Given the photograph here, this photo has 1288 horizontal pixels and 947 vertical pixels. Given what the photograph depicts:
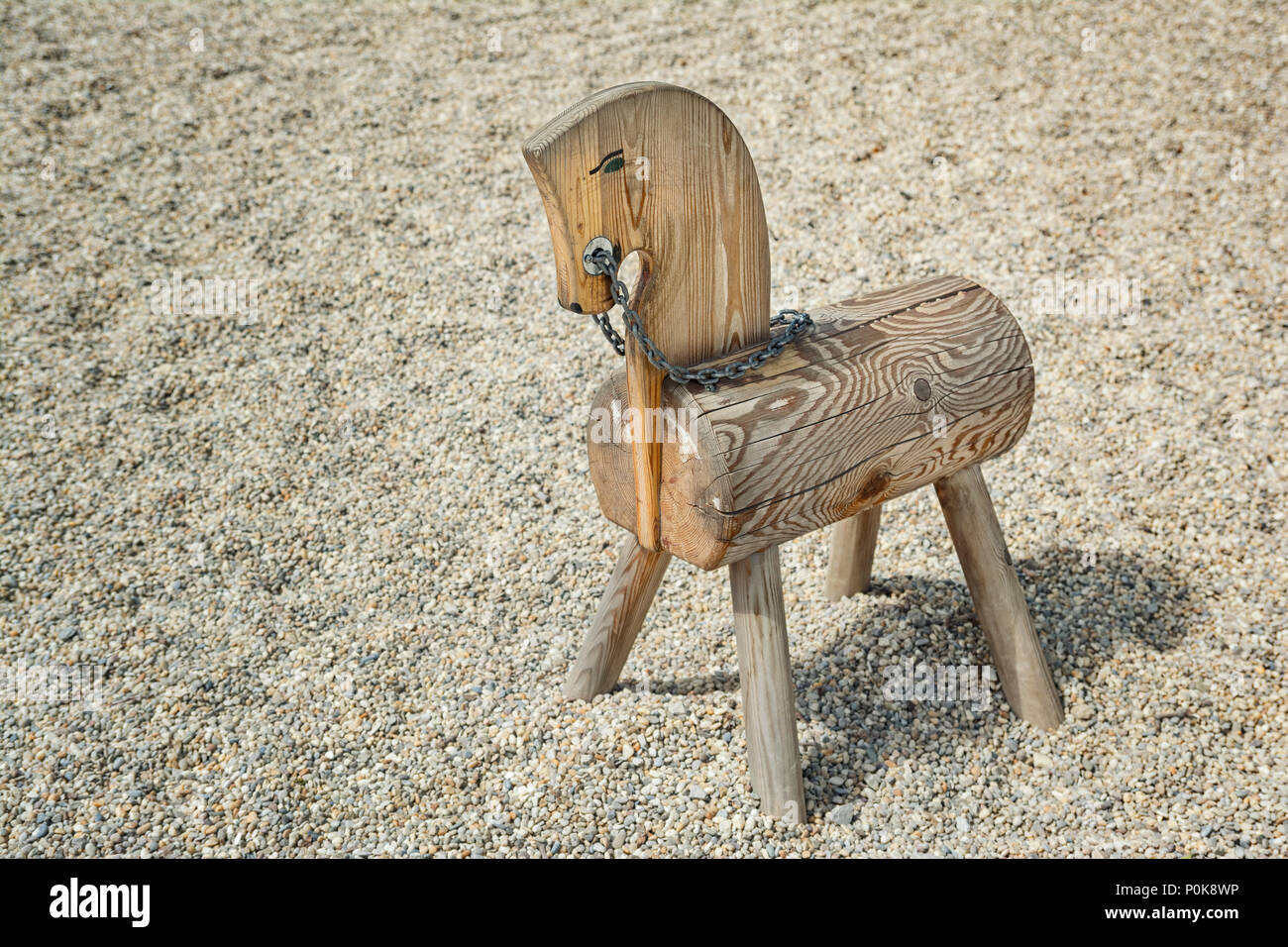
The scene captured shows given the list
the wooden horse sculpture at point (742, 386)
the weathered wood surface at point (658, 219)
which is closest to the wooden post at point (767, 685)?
the wooden horse sculpture at point (742, 386)

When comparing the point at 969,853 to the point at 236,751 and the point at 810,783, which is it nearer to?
the point at 810,783

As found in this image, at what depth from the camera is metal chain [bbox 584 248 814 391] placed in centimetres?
218

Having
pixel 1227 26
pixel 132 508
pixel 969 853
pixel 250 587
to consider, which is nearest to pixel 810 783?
pixel 969 853

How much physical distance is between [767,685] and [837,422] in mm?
677

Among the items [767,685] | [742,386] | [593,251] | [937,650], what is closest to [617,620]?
[767,685]

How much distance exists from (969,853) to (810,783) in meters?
0.43

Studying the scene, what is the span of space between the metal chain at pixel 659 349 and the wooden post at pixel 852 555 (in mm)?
852

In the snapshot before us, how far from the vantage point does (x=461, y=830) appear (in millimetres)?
2762

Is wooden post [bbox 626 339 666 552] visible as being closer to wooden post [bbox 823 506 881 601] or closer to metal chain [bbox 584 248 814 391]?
metal chain [bbox 584 248 814 391]

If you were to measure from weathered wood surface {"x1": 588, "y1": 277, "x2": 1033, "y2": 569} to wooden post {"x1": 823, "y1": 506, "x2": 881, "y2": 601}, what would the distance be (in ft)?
1.85

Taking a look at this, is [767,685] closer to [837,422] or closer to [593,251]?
[837,422]

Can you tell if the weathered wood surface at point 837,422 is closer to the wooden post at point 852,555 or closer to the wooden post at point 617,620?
the wooden post at point 617,620

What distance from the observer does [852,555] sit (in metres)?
3.34

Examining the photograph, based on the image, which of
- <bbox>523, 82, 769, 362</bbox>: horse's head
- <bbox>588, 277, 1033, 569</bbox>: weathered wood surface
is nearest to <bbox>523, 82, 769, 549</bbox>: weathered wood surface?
<bbox>523, 82, 769, 362</bbox>: horse's head
